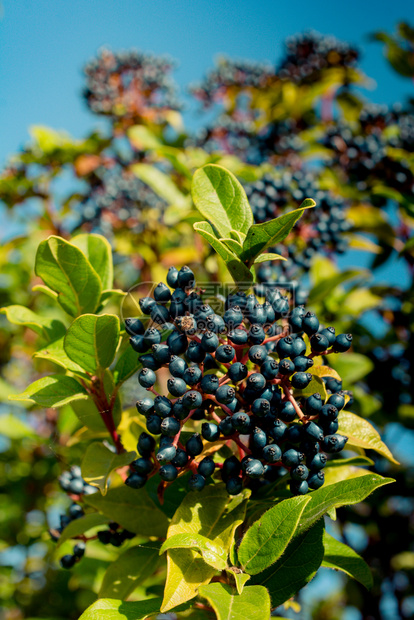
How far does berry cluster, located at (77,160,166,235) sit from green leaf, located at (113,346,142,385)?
273cm

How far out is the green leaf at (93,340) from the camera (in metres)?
1.26

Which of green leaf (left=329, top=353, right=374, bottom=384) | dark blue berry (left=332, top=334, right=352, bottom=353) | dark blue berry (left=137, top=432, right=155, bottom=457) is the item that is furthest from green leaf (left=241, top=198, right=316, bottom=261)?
green leaf (left=329, top=353, right=374, bottom=384)

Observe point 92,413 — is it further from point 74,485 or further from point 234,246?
point 234,246

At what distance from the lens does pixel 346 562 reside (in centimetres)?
132

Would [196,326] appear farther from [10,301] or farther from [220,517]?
[10,301]

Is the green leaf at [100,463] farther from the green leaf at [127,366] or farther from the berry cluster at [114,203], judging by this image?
the berry cluster at [114,203]

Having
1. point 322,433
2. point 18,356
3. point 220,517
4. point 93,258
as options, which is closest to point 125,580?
point 220,517

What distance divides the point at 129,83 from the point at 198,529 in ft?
16.5

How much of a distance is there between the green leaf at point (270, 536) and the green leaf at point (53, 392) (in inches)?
23.3

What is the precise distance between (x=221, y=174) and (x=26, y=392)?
2.82 feet

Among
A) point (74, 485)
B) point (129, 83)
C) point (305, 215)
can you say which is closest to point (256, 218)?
point (305, 215)

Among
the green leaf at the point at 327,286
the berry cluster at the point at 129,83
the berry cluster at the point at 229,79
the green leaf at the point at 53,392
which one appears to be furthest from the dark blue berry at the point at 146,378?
the berry cluster at the point at 229,79

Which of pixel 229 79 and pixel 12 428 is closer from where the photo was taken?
pixel 12 428

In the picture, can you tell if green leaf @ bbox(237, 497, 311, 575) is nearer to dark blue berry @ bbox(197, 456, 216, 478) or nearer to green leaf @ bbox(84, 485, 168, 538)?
dark blue berry @ bbox(197, 456, 216, 478)
